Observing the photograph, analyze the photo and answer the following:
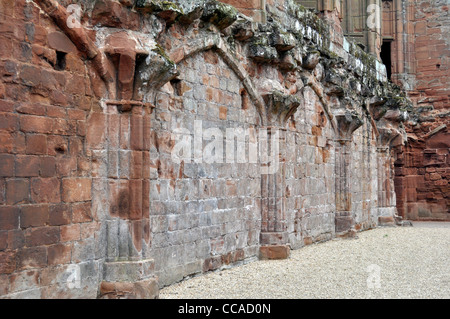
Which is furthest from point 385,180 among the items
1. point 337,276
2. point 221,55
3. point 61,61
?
point 61,61

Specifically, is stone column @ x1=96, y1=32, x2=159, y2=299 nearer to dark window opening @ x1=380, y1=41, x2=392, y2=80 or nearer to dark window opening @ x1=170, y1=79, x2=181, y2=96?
dark window opening @ x1=170, y1=79, x2=181, y2=96

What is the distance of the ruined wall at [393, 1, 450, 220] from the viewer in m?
19.3

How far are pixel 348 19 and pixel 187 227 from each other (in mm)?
13203

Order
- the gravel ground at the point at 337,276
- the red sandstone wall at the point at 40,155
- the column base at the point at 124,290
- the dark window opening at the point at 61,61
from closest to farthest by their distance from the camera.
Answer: the red sandstone wall at the point at 40,155 → the dark window opening at the point at 61,61 → the column base at the point at 124,290 → the gravel ground at the point at 337,276

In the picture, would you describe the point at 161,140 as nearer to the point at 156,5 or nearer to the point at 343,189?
the point at 156,5

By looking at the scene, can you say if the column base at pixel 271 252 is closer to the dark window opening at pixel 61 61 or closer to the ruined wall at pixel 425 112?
the dark window opening at pixel 61 61

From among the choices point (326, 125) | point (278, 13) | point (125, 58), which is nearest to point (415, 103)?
point (326, 125)

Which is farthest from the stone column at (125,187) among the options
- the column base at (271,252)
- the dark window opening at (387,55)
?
the dark window opening at (387,55)

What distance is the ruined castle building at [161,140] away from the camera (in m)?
4.69

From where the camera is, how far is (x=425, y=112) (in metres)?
19.9

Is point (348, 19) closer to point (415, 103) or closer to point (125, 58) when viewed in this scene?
point (415, 103)

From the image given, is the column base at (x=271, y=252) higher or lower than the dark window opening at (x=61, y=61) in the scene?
lower

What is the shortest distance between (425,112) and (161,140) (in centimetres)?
1555

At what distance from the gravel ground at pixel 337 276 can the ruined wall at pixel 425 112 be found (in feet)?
29.9
